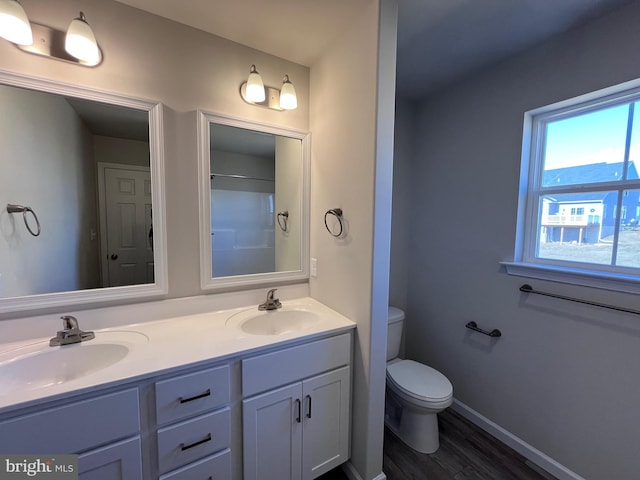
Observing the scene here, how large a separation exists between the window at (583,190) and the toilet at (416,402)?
883mm

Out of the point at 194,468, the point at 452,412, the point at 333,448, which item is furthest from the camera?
the point at 452,412

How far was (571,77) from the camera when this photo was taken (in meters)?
1.38

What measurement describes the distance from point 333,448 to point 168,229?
144 cm

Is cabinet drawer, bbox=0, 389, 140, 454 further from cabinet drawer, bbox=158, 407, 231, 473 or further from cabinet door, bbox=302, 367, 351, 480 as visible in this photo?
cabinet door, bbox=302, 367, 351, 480

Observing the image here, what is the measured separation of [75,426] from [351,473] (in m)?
1.30

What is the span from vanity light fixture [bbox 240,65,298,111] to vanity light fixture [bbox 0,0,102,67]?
26.3 inches

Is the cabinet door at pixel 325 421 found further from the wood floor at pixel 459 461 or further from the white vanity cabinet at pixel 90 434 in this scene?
the white vanity cabinet at pixel 90 434

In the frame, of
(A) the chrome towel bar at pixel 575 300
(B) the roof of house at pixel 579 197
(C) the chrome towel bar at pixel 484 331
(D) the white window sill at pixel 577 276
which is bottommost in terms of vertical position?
(C) the chrome towel bar at pixel 484 331

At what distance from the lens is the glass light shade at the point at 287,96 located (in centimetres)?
156

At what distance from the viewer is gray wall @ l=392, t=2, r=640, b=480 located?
1.26 m

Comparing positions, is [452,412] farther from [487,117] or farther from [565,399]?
[487,117]

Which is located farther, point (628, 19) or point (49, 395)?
point (628, 19)

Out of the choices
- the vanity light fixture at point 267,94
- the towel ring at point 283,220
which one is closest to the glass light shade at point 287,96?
the vanity light fixture at point 267,94

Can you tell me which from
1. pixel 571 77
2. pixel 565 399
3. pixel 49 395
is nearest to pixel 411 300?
pixel 565 399
